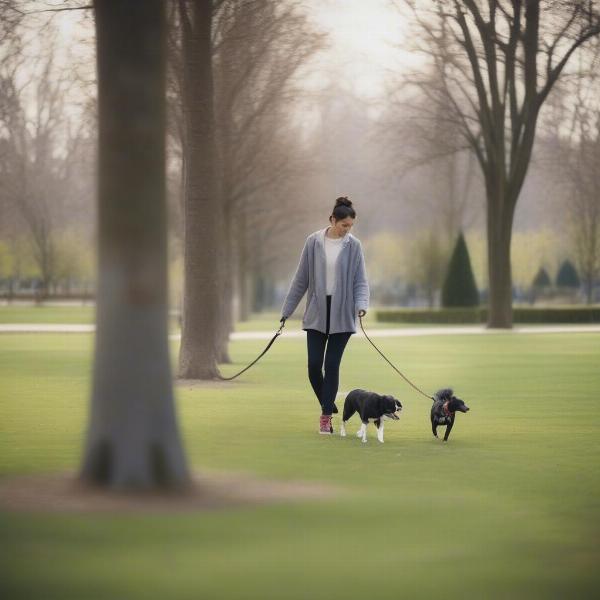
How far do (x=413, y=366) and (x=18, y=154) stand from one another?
47.1 meters

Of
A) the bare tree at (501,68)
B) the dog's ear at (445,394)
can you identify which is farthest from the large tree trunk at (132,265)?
the bare tree at (501,68)

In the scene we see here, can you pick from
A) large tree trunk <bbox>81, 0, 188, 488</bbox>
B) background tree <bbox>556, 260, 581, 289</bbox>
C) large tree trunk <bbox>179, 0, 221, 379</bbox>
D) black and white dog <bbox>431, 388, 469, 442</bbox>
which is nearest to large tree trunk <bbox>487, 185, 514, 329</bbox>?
large tree trunk <bbox>179, 0, 221, 379</bbox>

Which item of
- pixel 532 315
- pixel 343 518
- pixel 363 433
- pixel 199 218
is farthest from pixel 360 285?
pixel 532 315

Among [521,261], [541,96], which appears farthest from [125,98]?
[521,261]

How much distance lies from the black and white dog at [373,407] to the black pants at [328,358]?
0.25 meters

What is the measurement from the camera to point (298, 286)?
12195 mm

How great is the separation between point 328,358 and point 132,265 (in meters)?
4.24

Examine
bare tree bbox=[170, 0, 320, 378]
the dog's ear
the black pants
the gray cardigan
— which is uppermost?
bare tree bbox=[170, 0, 320, 378]

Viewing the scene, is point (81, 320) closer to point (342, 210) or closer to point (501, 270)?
point (501, 270)

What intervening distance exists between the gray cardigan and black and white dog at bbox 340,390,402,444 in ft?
2.03

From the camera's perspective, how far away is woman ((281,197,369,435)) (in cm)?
1184

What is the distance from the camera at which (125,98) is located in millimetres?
8242

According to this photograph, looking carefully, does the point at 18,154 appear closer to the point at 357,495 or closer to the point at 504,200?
the point at 504,200

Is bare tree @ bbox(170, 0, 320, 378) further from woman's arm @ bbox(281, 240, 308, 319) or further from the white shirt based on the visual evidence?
the white shirt
